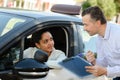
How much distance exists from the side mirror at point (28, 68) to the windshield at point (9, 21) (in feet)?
1.17

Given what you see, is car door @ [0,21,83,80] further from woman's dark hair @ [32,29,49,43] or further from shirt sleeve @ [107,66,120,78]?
shirt sleeve @ [107,66,120,78]

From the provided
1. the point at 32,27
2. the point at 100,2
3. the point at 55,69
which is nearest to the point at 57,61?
the point at 55,69

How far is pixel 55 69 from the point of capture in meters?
3.52

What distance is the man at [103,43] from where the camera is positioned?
3449mm

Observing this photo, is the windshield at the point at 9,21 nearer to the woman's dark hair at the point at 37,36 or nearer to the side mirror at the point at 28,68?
the woman's dark hair at the point at 37,36

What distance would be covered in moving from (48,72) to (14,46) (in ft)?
1.15

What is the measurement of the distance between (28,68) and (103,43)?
760 mm

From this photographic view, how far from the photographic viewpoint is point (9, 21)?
12.3 feet

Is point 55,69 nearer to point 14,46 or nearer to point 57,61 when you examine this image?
point 57,61

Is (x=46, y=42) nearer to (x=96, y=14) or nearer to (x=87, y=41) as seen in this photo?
(x=87, y=41)

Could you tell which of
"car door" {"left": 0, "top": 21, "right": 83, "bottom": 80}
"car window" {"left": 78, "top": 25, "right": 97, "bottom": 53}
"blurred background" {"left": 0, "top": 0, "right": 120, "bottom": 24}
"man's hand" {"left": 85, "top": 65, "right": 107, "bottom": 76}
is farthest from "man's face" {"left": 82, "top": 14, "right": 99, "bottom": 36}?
"blurred background" {"left": 0, "top": 0, "right": 120, "bottom": 24}

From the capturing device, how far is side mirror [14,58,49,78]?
10.5ft

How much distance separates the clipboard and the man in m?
0.07

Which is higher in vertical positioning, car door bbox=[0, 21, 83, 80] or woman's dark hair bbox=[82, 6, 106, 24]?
woman's dark hair bbox=[82, 6, 106, 24]
